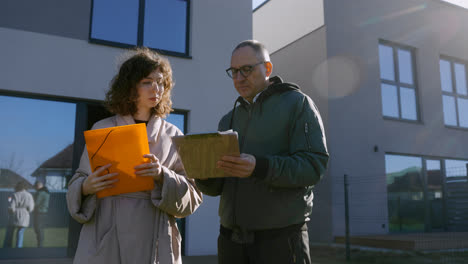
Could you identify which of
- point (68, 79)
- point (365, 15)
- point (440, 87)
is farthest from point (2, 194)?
point (440, 87)

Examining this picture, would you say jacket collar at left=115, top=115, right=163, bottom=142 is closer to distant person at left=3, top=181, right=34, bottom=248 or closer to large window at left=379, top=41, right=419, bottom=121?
distant person at left=3, top=181, right=34, bottom=248

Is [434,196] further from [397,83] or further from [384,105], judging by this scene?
[397,83]

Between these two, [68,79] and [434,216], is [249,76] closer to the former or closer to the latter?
[68,79]

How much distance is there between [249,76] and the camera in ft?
6.01

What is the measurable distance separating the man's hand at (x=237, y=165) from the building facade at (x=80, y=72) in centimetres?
425

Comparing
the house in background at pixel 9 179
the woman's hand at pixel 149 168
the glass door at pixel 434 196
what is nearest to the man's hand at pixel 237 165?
the woman's hand at pixel 149 168

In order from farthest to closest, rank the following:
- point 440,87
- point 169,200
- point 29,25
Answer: point 440,87 → point 29,25 → point 169,200

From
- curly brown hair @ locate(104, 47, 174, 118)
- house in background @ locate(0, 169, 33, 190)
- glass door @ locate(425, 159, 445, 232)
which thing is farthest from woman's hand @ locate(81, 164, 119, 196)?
glass door @ locate(425, 159, 445, 232)

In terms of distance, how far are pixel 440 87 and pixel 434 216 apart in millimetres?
3371

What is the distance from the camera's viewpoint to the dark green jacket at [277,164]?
5.00 ft

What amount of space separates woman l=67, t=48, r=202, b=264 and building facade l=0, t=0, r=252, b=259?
12.2 feet

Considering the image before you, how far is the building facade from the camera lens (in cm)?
495

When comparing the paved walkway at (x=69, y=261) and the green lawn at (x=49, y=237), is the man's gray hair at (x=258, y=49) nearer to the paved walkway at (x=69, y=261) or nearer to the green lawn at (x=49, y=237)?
the paved walkway at (x=69, y=261)

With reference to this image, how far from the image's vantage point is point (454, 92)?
10.1m
